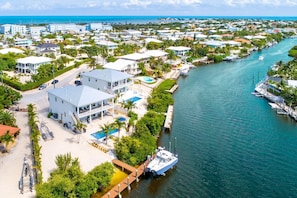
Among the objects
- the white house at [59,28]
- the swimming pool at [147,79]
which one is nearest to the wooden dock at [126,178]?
the swimming pool at [147,79]

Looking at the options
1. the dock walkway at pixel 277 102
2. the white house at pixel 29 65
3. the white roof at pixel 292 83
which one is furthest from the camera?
the white house at pixel 29 65

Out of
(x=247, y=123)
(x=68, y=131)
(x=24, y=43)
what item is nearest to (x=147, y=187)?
(x=68, y=131)

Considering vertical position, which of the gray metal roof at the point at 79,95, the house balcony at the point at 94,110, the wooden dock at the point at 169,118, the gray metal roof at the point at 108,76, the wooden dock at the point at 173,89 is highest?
the gray metal roof at the point at 108,76

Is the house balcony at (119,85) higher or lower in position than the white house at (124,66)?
lower

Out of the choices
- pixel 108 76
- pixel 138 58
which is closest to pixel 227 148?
pixel 108 76

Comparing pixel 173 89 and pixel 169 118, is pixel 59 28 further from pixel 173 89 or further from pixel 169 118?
pixel 169 118

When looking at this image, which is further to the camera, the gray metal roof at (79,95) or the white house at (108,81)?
the white house at (108,81)

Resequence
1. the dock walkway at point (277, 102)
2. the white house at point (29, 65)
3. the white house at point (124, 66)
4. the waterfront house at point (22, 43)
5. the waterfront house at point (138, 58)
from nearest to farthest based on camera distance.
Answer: the dock walkway at point (277, 102) < the white house at point (124, 66) < the white house at point (29, 65) < the waterfront house at point (138, 58) < the waterfront house at point (22, 43)

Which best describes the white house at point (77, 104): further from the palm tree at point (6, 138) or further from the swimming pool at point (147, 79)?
the swimming pool at point (147, 79)

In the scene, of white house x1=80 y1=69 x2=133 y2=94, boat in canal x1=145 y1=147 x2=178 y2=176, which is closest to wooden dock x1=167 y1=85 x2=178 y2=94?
white house x1=80 y1=69 x2=133 y2=94
